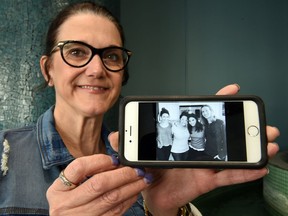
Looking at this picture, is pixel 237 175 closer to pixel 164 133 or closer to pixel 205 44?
pixel 164 133

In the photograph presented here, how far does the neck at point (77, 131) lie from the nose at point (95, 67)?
132 millimetres

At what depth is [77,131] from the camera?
80 centimetres

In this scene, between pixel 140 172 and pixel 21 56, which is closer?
pixel 140 172

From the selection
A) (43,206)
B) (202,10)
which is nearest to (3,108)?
(43,206)

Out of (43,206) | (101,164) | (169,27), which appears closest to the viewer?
(101,164)

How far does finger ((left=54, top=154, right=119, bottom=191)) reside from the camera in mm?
434

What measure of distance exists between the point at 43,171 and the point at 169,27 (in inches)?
58.3

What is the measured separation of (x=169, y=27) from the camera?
6.25 feet

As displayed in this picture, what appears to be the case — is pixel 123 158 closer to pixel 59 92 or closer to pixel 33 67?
pixel 59 92

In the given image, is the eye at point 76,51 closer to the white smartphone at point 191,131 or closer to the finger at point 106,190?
the white smartphone at point 191,131

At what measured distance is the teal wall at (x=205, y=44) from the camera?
1.90 meters

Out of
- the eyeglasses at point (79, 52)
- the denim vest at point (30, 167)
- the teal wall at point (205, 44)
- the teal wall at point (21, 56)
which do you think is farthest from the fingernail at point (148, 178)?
the teal wall at point (205, 44)

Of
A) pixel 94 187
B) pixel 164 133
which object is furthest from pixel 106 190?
A: pixel 164 133

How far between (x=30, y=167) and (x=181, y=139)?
15.3 inches
